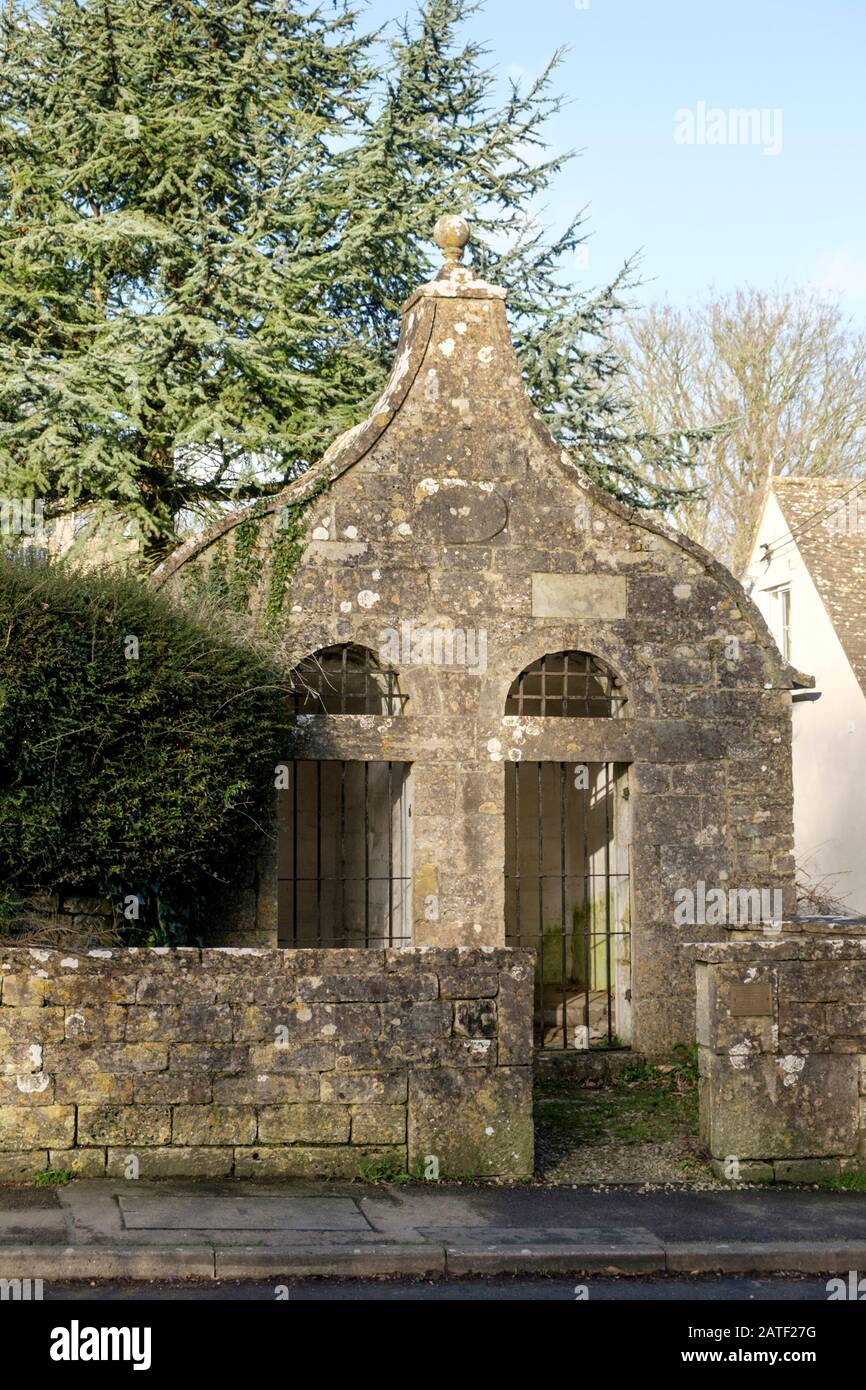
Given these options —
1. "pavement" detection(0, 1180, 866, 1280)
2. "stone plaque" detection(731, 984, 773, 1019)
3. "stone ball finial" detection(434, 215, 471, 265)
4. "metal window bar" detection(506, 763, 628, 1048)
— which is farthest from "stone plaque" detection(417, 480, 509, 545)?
"pavement" detection(0, 1180, 866, 1280)

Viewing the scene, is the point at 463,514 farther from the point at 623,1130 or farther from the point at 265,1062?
the point at 265,1062

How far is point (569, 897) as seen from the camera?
653 inches

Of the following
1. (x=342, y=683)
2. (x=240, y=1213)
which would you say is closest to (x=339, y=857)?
(x=342, y=683)

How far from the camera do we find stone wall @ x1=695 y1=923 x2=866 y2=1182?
8773 millimetres

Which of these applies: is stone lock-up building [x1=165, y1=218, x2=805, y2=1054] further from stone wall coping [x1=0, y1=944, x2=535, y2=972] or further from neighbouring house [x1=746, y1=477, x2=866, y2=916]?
neighbouring house [x1=746, y1=477, x2=866, y2=916]

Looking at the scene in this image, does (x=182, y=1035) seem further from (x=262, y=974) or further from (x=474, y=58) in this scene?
(x=474, y=58)

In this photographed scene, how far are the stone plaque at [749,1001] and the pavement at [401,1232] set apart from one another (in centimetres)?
99

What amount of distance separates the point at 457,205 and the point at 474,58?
2.03m

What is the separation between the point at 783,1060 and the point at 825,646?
1673 centimetres

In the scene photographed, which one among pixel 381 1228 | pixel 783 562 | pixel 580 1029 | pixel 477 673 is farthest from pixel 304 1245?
pixel 783 562

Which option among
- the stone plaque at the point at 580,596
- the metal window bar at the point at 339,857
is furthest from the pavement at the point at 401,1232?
the metal window bar at the point at 339,857

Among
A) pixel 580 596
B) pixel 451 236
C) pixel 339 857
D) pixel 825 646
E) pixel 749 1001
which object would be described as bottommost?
pixel 749 1001

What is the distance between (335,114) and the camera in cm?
1781

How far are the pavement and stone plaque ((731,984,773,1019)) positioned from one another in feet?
3.24
